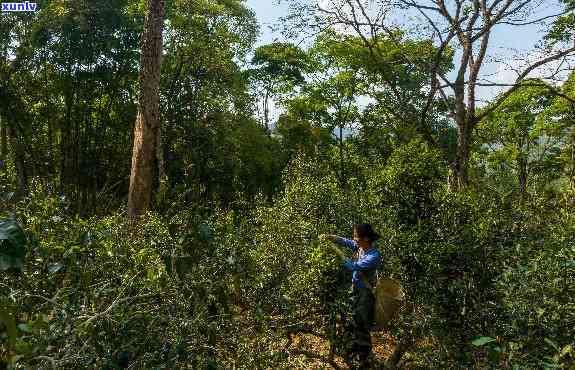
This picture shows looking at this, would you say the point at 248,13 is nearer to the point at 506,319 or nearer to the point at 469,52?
the point at 469,52

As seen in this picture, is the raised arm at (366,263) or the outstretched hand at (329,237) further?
the outstretched hand at (329,237)

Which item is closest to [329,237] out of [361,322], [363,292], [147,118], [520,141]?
[363,292]

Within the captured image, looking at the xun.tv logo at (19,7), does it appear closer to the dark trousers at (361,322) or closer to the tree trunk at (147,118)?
the tree trunk at (147,118)

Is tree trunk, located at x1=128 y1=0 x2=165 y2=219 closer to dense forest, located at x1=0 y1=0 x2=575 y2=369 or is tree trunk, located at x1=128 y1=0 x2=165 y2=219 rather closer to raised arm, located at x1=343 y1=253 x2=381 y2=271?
dense forest, located at x1=0 y1=0 x2=575 y2=369

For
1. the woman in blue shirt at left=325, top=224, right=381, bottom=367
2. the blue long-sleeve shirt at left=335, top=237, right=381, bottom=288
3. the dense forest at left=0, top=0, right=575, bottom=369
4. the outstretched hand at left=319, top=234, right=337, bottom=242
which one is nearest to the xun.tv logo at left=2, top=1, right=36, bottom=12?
the dense forest at left=0, top=0, right=575, bottom=369

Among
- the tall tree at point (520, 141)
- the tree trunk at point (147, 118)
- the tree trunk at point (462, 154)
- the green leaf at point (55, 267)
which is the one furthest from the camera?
the tall tree at point (520, 141)

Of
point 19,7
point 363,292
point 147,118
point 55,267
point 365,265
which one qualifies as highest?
point 19,7

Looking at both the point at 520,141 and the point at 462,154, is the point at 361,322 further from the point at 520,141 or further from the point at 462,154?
the point at 520,141

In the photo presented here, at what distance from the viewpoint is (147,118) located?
23.5ft

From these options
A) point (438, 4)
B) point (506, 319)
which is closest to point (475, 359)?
point (506, 319)

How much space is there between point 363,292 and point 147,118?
159 inches

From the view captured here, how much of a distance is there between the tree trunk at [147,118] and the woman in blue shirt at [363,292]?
11.1ft

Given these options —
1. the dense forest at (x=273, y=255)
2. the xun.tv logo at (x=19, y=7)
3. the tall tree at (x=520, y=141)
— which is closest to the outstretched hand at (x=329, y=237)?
the dense forest at (x=273, y=255)

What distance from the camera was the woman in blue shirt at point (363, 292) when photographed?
5168 millimetres
